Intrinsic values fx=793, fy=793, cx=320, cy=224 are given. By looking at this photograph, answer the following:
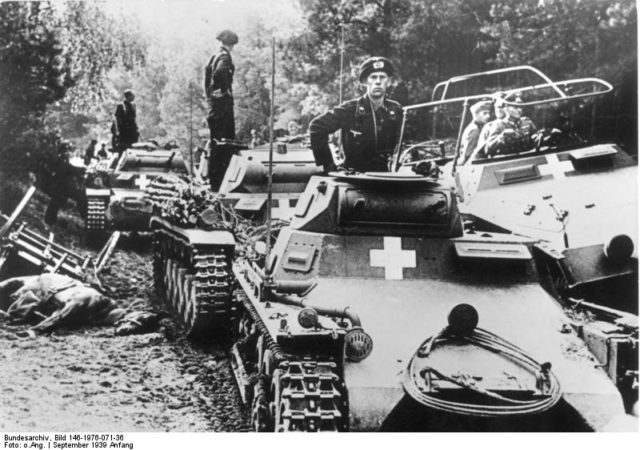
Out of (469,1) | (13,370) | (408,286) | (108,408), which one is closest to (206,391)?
(108,408)

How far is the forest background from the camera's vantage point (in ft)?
25.0

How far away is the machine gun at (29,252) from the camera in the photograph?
27.7 feet

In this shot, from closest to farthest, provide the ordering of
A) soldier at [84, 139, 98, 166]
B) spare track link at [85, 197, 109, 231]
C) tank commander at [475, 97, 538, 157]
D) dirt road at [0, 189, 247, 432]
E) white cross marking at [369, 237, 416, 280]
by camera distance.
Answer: white cross marking at [369, 237, 416, 280] < dirt road at [0, 189, 247, 432] < tank commander at [475, 97, 538, 157] < spare track link at [85, 197, 109, 231] < soldier at [84, 139, 98, 166]

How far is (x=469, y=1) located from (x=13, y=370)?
214 inches

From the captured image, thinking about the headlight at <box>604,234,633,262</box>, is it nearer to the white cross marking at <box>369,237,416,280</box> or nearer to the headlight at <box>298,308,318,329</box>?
the white cross marking at <box>369,237,416,280</box>

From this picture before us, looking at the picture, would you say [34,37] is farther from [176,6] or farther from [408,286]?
[408,286]

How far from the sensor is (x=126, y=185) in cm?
1301

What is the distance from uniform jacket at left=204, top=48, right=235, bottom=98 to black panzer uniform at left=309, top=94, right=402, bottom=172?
3.95 meters

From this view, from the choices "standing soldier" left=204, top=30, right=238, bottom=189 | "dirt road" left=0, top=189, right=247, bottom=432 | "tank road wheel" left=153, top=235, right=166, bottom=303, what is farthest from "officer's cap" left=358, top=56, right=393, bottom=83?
"tank road wheel" left=153, top=235, right=166, bottom=303

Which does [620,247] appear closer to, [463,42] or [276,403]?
[276,403]

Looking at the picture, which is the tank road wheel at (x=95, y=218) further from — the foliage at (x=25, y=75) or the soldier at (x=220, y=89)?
the soldier at (x=220, y=89)

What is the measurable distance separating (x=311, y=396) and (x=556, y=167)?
473 cm

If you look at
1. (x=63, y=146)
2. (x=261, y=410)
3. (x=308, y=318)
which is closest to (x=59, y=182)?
(x=63, y=146)

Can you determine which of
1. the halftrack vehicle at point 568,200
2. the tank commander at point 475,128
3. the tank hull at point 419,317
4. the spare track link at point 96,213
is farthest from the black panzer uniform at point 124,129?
Result: the tank hull at point 419,317
